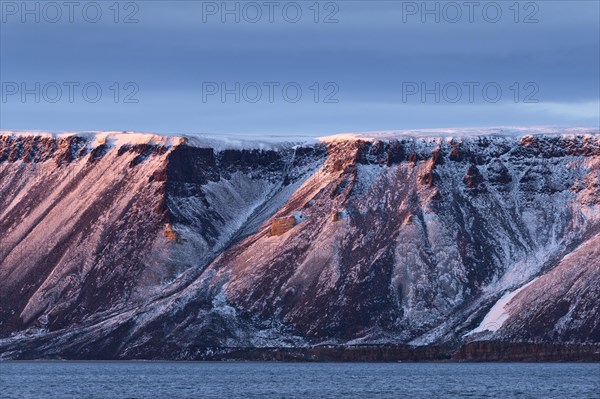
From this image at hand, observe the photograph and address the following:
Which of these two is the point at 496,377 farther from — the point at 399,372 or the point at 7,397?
the point at 7,397

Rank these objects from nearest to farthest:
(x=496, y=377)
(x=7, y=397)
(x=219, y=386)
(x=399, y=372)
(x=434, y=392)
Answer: (x=7, y=397) < (x=434, y=392) < (x=219, y=386) < (x=496, y=377) < (x=399, y=372)

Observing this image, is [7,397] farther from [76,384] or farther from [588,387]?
[588,387]

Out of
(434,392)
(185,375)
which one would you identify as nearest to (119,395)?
(434,392)

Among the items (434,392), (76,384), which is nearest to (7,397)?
(76,384)

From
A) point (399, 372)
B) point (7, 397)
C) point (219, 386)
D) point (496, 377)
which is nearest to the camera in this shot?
point (7, 397)

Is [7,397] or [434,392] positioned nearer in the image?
[7,397]

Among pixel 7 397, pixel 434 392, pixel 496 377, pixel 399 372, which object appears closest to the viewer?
pixel 7 397
